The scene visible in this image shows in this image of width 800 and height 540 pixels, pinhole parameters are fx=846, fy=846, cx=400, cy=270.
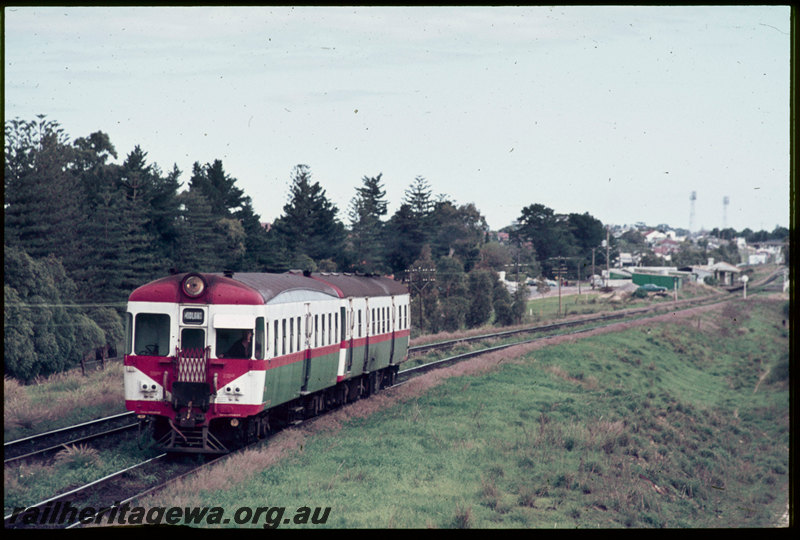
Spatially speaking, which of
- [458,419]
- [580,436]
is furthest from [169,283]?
[580,436]

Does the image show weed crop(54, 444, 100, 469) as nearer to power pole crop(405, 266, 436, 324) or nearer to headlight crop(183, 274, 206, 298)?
headlight crop(183, 274, 206, 298)

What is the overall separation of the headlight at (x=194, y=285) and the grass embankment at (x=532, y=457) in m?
3.14

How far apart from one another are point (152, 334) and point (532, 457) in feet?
27.9

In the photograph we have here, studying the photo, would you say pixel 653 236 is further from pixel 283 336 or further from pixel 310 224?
pixel 283 336

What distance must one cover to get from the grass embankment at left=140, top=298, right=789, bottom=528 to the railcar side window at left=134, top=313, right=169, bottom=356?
8.57ft

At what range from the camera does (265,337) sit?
16.0 meters

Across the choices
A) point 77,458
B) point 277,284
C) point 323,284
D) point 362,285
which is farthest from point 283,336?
point 362,285

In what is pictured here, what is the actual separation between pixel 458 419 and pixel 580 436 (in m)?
3.11

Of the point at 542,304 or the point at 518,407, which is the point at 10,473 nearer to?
the point at 518,407

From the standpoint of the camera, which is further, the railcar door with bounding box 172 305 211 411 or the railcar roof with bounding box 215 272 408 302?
the railcar roof with bounding box 215 272 408 302
